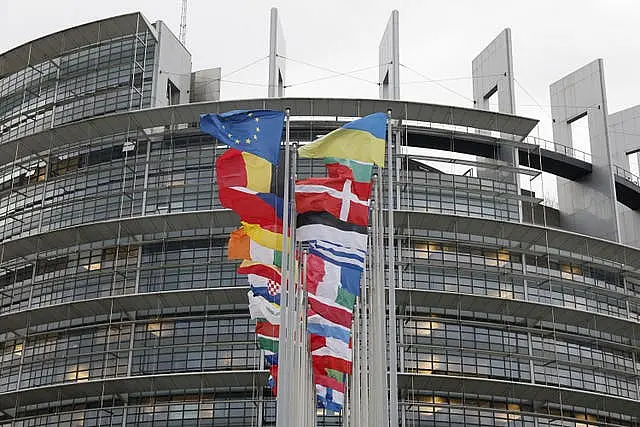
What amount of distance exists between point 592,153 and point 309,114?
1725 cm

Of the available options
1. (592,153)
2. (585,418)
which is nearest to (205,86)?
(592,153)

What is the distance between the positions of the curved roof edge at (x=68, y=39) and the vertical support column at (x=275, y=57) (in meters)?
7.61

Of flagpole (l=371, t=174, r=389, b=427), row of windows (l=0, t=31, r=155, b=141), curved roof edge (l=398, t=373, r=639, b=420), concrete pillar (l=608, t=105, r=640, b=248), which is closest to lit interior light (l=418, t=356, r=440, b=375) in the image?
curved roof edge (l=398, t=373, r=639, b=420)

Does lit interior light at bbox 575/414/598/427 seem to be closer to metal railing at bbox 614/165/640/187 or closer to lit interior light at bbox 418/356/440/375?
lit interior light at bbox 418/356/440/375

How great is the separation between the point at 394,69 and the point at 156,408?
22.7 metres

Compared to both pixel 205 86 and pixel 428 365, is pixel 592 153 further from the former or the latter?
pixel 205 86

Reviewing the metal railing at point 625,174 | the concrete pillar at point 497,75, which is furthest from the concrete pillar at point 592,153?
the metal railing at point 625,174

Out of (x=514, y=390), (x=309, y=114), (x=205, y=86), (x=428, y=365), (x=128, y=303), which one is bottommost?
(x=514, y=390)

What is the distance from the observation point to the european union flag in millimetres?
26938

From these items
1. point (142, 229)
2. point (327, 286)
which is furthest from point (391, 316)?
point (142, 229)

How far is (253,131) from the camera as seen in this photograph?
2706 cm

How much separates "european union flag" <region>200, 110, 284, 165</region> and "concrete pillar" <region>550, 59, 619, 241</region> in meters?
34.7

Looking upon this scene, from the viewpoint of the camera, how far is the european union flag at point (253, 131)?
88.4ft

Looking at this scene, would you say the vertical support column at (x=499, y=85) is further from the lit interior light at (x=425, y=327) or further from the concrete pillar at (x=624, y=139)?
the concrete pillar at (x=624, y=139)
